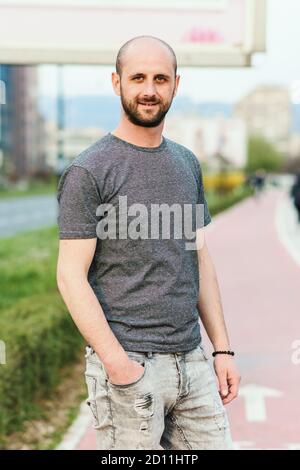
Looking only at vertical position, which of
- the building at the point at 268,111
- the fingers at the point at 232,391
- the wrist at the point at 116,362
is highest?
the wrist at the point at 116,362

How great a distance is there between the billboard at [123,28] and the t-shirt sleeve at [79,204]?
2464 mm

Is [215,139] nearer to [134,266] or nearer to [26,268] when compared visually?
[26,268]

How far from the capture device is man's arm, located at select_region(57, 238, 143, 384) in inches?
90.7

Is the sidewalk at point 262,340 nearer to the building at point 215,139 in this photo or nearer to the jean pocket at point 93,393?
the jean pocket at point 93,393

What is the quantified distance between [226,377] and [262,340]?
5.27 meters

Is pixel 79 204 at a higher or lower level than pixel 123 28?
lower

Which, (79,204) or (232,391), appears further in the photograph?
(232,391)

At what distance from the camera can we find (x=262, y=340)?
783cm

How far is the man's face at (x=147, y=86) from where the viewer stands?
2.40 meters

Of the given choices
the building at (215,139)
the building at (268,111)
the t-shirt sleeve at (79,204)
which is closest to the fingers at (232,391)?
the t-shirt sleeve at (79,204)

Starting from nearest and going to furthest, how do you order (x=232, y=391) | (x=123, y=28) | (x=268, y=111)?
(x=232, y=391) → (x=123, y=28) → (x=268, y=111)

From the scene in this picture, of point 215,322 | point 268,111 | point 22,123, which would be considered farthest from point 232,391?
point 268,111

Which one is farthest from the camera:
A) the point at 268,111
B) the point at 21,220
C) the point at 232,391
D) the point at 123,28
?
the point at 268,111

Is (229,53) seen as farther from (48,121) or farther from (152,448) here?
(48,121)
